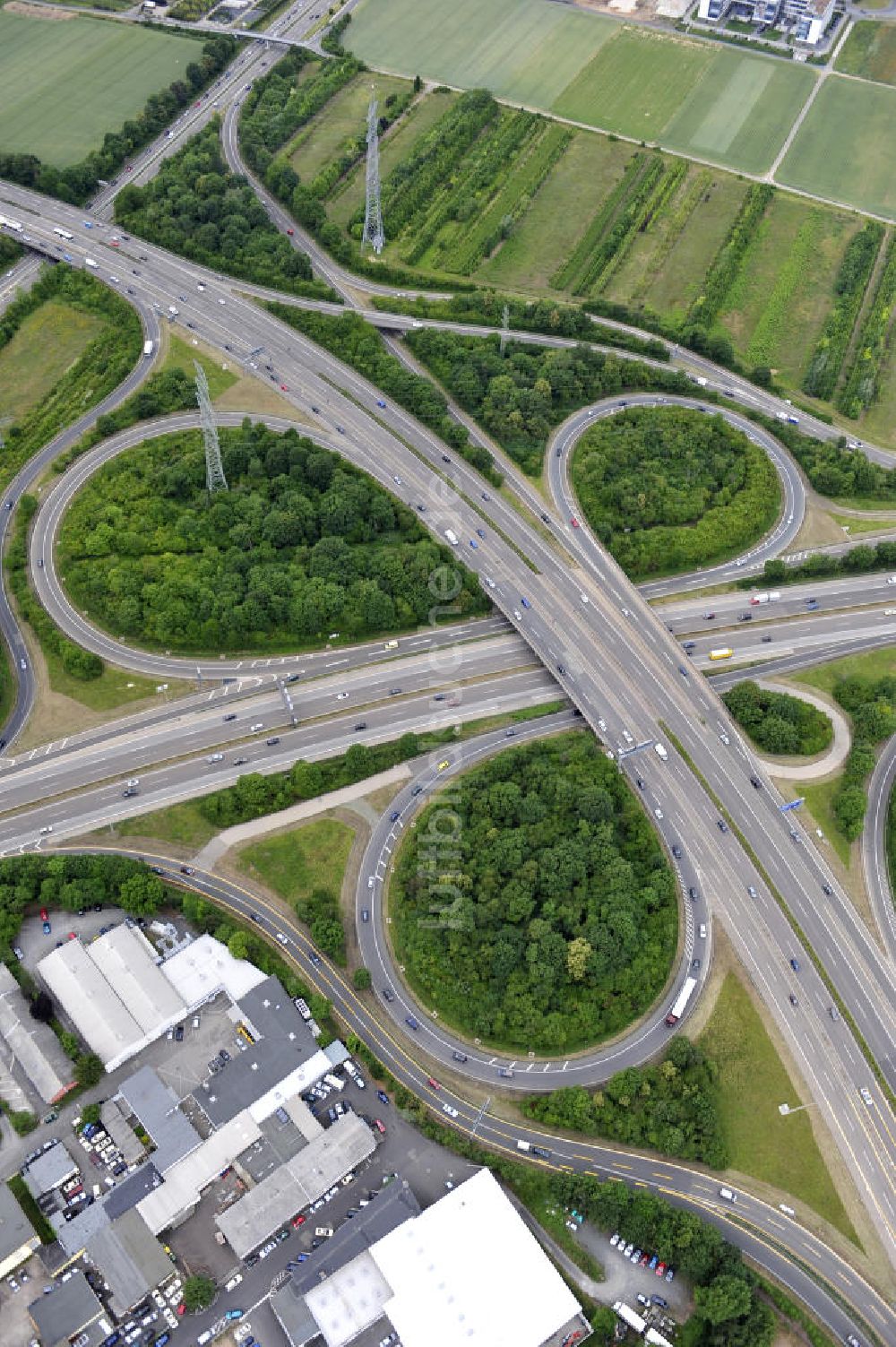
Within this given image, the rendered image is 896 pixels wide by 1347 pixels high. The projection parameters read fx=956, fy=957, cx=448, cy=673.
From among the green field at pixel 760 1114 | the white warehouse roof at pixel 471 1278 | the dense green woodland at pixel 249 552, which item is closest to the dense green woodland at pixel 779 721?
the green field at pixel 760 1114

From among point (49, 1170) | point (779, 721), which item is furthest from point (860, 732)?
point (49, 1170)

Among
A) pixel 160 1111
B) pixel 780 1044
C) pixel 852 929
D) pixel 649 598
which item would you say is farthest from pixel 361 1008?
pixel 649 598

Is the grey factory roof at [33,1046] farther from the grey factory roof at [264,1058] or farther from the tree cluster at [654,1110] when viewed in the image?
the tree cluster at [654,1110]

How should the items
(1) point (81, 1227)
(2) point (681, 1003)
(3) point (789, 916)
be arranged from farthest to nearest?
(3) point (789, 916) → (2) point (681, 1003) → (1) point (81, 1227)

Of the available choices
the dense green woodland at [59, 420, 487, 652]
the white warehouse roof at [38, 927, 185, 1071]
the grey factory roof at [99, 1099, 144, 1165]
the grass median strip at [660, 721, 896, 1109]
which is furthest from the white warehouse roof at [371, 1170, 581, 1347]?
the dense green woodland at [59, 420, 487, 652]

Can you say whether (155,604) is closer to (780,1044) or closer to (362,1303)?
(362,1303)

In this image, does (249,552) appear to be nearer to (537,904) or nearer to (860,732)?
(537,904)

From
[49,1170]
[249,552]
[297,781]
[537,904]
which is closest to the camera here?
[49,1170]
